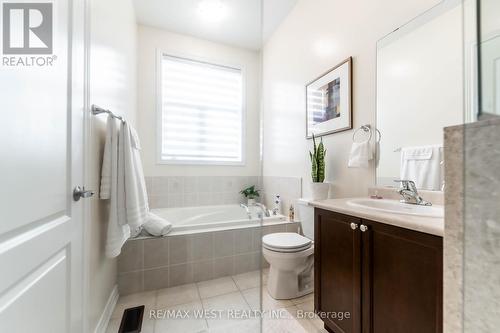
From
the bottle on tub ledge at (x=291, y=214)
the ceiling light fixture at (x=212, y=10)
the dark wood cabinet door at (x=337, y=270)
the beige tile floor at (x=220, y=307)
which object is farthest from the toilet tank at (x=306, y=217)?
the ceiling light fixture at (x=212, y=10)

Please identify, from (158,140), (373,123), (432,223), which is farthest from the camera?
(158,140)

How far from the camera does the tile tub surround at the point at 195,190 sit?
108 inches

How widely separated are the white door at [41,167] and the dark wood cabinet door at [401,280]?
1327 mm

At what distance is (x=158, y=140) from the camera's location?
9.10 feet

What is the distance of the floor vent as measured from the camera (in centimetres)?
137

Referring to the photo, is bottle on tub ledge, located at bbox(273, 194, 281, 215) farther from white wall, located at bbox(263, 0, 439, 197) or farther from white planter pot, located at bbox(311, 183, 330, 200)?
white planter pot, located at bbox(311, 183, 330, 200)

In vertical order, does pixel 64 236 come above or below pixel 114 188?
below

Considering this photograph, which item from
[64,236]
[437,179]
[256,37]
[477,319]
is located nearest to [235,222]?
[64,236]

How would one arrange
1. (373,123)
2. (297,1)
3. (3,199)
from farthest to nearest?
1. (297,1)
2. (373,123)
3. (3,199)

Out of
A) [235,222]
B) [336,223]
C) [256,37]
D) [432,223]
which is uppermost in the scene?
[256,37]

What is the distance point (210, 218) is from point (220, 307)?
3.86ft

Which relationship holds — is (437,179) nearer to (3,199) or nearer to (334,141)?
(334,141)

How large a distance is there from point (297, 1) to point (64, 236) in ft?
9.60

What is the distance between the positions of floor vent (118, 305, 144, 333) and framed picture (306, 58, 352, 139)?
2087 millimetres
